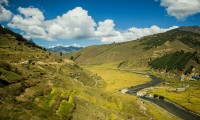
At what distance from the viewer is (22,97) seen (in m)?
45.4

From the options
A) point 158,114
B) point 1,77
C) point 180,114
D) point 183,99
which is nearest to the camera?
point 1,77

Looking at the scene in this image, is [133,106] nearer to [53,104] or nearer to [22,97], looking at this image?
[53,104]

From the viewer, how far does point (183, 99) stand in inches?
5497

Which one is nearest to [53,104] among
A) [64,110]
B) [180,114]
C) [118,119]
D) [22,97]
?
[64,110]

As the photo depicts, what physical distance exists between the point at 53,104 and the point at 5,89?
12.3m

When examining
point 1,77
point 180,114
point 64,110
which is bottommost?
point 180,114

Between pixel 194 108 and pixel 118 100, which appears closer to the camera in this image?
pixel 118 100

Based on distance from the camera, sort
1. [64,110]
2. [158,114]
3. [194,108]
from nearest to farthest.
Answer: [64,110] < [158,114] < [194,108]

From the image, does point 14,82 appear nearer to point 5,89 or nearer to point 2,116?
point 5,89

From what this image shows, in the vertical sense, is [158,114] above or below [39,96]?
below

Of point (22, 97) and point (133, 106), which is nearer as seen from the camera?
point (22, 97)

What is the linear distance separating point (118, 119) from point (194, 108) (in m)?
66.6

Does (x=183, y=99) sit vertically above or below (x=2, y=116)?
below

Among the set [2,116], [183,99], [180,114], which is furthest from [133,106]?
[2,116]
